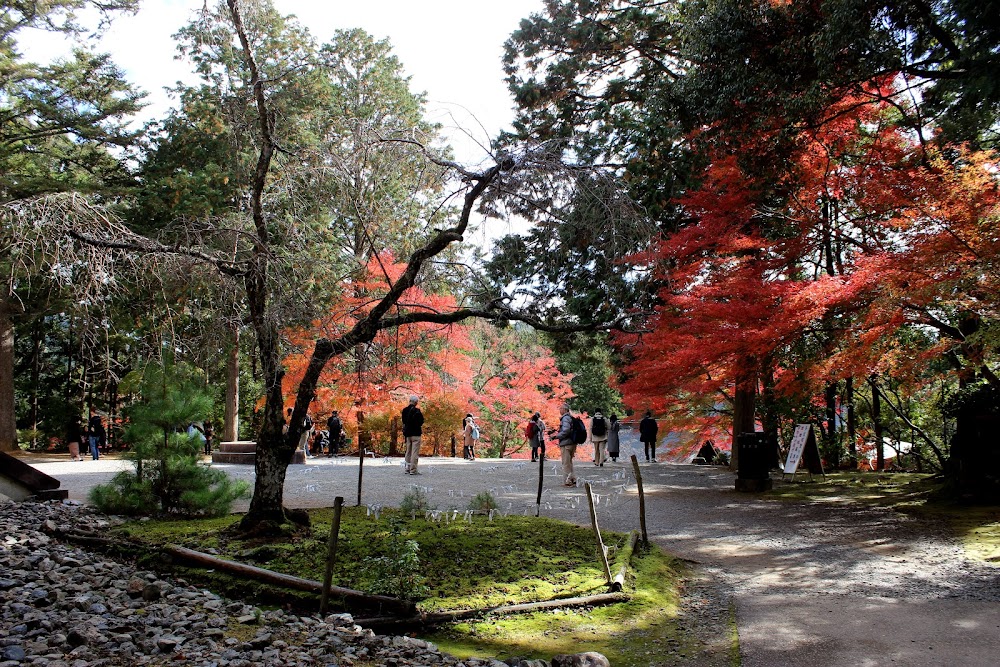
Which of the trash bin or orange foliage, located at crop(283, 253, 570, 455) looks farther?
orange foliage, located at crop(283, 253, 570, 455)

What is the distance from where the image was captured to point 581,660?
14.8 ft

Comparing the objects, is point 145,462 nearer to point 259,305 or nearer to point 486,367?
point 259,305

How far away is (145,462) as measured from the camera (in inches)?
372

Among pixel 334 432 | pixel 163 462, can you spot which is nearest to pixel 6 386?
pixel 334 432

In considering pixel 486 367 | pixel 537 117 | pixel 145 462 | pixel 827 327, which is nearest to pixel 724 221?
pixel 827 327

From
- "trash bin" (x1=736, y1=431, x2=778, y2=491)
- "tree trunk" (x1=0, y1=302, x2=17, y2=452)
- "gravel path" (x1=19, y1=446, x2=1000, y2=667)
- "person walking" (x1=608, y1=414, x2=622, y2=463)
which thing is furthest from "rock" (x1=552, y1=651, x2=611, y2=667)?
"tree trunk" (x1=0, y1=302, x2=17, y2=452)

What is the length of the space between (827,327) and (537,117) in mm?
8474

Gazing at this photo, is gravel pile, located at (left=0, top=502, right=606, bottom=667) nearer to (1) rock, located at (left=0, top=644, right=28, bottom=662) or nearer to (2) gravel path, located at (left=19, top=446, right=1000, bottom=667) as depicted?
(1) rock, located at (left=0, top=644, right=28, bottom=662)

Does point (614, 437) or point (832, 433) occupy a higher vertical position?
point (832, 433)

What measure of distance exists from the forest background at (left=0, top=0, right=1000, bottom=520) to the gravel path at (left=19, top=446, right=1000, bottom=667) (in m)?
2.35

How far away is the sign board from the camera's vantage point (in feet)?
49.0

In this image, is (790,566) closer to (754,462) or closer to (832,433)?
(754,462)

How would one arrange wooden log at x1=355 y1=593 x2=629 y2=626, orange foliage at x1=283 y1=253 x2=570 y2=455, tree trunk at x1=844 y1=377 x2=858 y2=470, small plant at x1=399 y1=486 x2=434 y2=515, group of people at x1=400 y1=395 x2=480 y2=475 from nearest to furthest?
wooden log at x1=355 y1=593 x2=629 y2=626, small plant at x1=399 y1=486 x2=434 y2=515, group of people at x1=400 y1=395 x2=480 y2=475, orange foliage at x1=283 y1=253 x2=570 y2=455, tree trunk at x1=844 y1=377 x2=858 y2=470

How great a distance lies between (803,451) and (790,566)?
28.7ft
